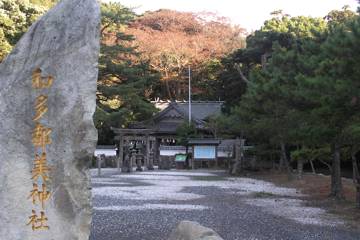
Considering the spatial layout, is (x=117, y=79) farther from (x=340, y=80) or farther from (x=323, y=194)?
(x=340, y=80)

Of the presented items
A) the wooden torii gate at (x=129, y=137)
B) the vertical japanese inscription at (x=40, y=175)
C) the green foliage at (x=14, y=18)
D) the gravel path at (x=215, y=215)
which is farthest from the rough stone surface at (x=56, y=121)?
the wooden torii gate at (x=129, y=137)

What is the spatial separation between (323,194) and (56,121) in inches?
435

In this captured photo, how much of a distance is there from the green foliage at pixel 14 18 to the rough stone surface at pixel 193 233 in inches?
701

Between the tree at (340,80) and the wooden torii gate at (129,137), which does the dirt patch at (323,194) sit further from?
the wooden torii gate at (129,137)

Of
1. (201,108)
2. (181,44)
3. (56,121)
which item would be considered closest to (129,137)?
(201,108)

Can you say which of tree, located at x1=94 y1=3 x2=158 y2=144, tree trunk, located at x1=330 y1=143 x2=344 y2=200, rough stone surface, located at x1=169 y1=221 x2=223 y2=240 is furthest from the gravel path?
tree, located at x1=94 y1=3 x2=158 y2=144

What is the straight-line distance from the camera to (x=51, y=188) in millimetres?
4559

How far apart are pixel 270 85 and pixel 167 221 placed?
4.40 meters

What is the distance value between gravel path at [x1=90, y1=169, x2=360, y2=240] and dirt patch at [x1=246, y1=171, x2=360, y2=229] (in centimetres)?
31

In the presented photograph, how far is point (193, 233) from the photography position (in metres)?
5.57

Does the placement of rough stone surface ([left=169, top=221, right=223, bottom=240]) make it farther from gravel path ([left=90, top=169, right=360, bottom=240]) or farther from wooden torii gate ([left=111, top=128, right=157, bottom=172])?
wooden torii gate ([left=111, top=128, right=157, bottom=172])

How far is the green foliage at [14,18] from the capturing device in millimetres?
22356

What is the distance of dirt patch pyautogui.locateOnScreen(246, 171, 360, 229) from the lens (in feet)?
32.7

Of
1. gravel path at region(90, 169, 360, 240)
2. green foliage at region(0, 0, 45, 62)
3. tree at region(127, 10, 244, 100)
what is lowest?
gravel path at region(90, 169, 360, 240)
